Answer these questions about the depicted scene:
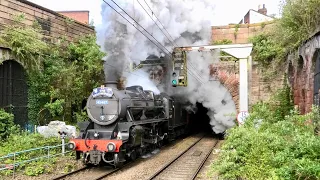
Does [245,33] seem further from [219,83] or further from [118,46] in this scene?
[118,46]

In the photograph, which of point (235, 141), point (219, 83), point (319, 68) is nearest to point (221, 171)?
point (235, 141)

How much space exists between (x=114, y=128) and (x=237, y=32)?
10.7 metres

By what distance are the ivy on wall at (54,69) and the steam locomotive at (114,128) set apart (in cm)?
254

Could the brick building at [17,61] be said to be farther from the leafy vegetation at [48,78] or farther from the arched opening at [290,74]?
the arched opening at [290,74]

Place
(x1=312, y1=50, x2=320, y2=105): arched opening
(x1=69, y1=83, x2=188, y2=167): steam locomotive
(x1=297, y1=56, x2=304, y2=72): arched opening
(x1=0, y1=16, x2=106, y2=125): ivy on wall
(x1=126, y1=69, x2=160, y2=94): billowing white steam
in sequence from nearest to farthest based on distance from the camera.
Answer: (x1=69, y1=83, x2=188, y2=167): steam locomotive, (x1=312, y1=50, x2=320, y2=105): arched opening, (x1=297, y1=56, x2=304, y2=72): arched opening, (x1=0, y1=16, x2=106, y2=125): ivy on wall, (x1=126, y1=69, x2=160, y2=94): billowing white steam

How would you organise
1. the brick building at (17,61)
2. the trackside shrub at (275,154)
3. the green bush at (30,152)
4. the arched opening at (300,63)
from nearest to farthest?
the trackside shrub at (275,154) → the green bush at (30,152) → the arched opening at (300,63) → the brick building at (17,61)

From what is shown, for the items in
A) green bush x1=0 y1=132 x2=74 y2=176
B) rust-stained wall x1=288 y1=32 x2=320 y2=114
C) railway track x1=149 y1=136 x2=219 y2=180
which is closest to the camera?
railway track x1=149 y1=136 x2=219 y2=180

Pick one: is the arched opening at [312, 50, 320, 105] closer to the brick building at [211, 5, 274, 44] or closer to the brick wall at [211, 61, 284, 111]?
the brick wall at [211, 61, 284, 111]

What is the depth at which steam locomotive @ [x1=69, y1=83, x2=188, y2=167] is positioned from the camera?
29.2 feet

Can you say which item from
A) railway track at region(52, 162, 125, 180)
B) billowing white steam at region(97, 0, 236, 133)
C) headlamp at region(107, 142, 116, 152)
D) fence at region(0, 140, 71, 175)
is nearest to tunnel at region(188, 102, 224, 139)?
billowing white steam at region(97, 0, 236, 133)

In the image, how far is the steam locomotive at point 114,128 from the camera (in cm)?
890

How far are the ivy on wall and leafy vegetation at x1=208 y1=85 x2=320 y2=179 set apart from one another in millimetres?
6414

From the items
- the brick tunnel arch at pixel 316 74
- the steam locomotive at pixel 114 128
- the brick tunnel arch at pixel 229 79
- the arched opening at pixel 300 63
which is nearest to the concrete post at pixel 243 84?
the arched opening at pixel 300 63

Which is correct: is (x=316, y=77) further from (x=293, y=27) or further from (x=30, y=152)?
(x=30, y=152)
